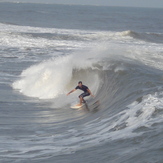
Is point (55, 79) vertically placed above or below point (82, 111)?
above

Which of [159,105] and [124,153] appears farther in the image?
[159,105]

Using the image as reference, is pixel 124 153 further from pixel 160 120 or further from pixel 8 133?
pixel 8 133

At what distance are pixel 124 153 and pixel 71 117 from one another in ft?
20.5

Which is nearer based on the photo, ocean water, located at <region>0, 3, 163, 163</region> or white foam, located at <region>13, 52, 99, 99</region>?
ocean water, located at <region>0, 3, 163, 163</region>

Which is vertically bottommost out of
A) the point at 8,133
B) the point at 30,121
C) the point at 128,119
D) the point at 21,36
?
the point at 128,119

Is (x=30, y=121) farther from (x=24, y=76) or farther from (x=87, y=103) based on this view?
(x=24, y=76)

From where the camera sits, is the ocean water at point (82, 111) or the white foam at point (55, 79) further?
the white foam at point (55, 79)

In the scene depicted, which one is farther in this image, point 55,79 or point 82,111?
point 55,79

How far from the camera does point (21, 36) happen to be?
149 ft

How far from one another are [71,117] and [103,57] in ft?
28.9

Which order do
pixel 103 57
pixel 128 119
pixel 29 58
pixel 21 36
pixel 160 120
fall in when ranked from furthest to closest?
pixel 21 36
pixel 29 58
pixel 103 57
pixel 128 119
pixel 160 120

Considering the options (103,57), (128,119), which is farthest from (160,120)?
(103,57)

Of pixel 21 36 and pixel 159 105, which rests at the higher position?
pixel 21 36

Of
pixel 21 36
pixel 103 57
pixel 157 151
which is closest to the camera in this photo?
pixel 157 151
